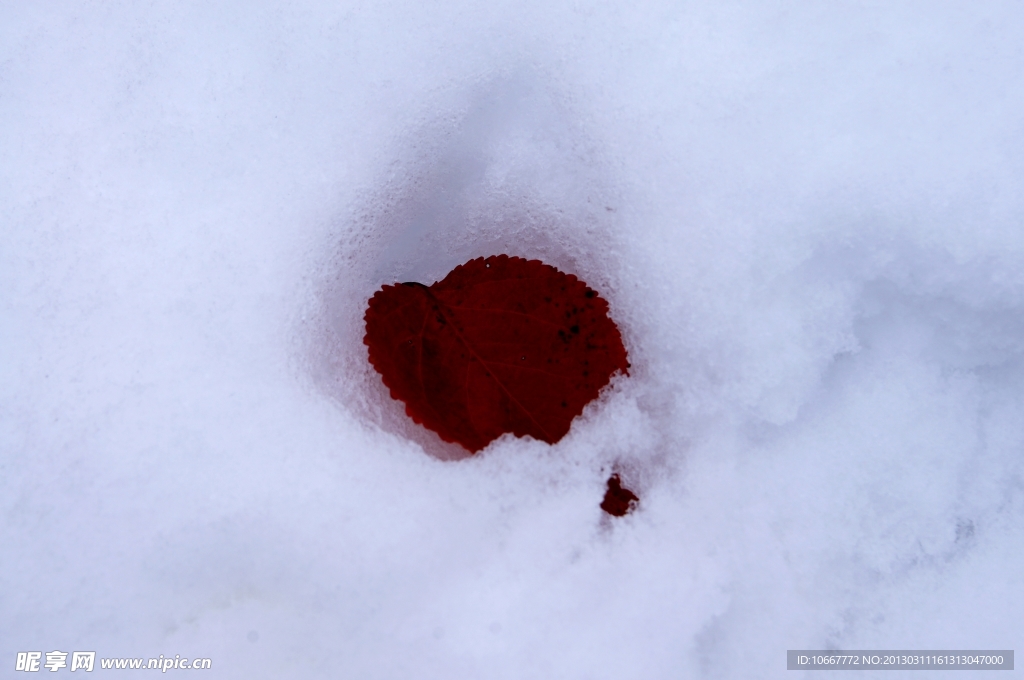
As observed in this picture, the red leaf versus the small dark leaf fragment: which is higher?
the red leaf

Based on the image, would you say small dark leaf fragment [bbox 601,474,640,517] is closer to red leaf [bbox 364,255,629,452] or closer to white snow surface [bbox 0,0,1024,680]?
white snow surface [bbox 0,0,1024,680]

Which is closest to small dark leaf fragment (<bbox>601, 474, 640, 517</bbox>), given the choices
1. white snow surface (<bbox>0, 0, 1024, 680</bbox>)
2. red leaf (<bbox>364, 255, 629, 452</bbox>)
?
white snow surface (<bbox>0, 0, 1024, 680</bbox>)

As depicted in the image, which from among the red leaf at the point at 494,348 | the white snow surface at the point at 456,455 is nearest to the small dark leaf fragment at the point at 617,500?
the white snow surface at the point at 456,455

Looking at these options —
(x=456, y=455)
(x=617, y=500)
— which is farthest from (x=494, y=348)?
(x=617, y=500)

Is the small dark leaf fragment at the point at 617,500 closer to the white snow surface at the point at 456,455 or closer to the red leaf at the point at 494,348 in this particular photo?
the white snow surface at the point at 456,455

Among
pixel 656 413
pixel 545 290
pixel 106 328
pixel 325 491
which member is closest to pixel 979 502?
pixel 656 413
